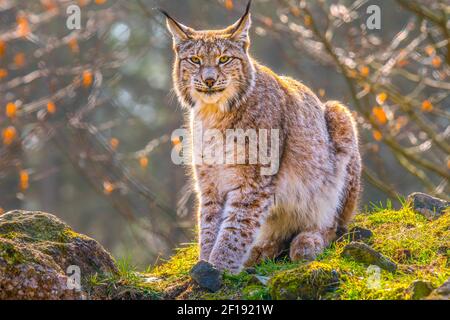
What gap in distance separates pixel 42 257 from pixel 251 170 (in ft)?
5.88

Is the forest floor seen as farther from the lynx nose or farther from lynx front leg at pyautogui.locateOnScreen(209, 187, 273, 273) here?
the lynx nose

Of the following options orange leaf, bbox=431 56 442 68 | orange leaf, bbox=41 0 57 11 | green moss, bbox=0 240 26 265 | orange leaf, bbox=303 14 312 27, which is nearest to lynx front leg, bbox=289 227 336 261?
green moss, bbox=0 240 26 265

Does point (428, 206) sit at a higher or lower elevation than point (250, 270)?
lower

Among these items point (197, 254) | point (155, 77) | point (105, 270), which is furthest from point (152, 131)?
point (105, 270)

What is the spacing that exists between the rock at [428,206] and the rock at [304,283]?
2.28 meters

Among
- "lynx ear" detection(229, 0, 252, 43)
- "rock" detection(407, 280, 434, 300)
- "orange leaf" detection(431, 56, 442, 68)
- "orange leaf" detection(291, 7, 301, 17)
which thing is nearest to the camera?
"rock" detection(407, 280, 434, 300)

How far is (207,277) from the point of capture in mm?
5293

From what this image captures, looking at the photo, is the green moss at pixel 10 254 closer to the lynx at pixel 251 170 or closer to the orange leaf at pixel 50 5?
the lynx at pixel 251 170

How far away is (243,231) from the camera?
597 centimetres

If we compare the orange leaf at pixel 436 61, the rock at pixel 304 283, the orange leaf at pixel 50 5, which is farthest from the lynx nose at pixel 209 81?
the orange leaf at pixel 50 5

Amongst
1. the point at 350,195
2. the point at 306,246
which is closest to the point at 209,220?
the point at 306,246

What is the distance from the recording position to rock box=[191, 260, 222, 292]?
5.26 metres

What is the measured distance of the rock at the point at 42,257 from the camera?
459 cm

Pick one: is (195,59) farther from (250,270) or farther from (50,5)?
(50,5)
